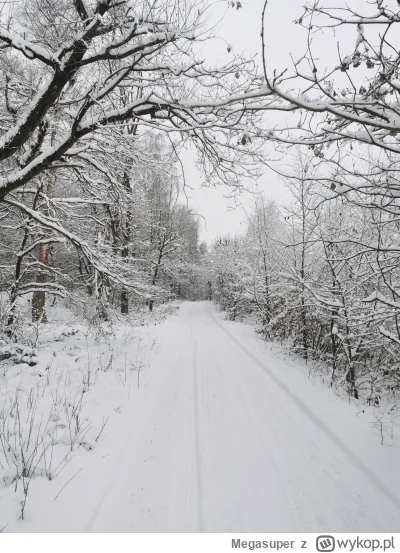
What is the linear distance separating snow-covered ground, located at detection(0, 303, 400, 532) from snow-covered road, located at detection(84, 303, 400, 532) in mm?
13

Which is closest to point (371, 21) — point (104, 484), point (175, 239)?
point (104, 484)

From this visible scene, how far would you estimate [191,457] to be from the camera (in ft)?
10.6

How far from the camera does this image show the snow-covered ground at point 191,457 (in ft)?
7.81

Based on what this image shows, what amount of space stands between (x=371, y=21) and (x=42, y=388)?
6.12 m

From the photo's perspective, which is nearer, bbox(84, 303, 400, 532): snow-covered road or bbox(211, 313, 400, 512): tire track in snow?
bbox(84, 303, 400, 532): snow-covered road

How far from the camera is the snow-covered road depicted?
2.40 m

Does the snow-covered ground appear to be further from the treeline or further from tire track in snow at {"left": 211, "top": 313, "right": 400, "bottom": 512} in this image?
the treeline

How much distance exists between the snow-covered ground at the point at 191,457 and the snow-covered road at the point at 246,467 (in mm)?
13

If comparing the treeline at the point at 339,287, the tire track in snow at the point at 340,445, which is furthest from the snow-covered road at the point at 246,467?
the treeline at the point at 339,287

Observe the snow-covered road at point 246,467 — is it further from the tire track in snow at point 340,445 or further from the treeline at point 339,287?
the treeline at point 339,287

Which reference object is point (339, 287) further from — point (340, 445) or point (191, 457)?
point (191, 457)
